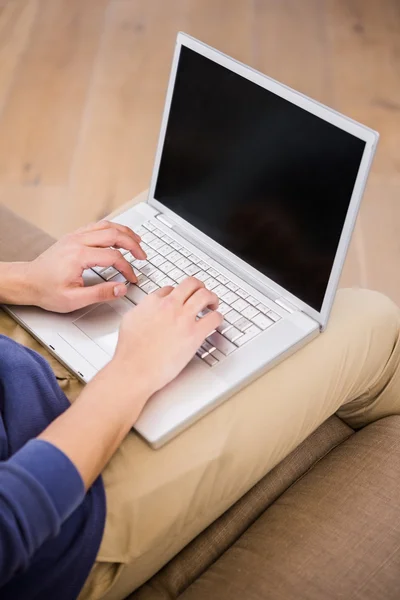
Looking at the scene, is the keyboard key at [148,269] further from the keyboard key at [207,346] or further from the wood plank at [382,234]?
the wood plank at [382,234]

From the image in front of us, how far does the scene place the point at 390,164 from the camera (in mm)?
2041

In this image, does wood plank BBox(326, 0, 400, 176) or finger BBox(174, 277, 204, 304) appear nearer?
finger BBox(174, 277, 204, 304)

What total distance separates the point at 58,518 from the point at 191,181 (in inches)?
22.0

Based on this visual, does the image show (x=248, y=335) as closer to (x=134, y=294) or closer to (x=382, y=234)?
(x=134, y=294)

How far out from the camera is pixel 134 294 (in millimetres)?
1019

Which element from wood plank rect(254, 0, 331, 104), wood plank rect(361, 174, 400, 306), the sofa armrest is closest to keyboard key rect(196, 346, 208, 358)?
the sofa armrest

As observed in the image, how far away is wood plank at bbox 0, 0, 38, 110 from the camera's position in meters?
2.41

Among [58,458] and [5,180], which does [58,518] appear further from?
[5,180]

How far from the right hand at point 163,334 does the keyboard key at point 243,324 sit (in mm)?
54

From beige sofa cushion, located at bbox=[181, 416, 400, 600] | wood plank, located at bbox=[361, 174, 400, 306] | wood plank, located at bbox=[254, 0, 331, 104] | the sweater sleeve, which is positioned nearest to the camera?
the sweater sleeve

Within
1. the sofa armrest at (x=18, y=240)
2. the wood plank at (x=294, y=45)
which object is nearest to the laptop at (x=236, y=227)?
the sofa armrest at (x=18, y=240)

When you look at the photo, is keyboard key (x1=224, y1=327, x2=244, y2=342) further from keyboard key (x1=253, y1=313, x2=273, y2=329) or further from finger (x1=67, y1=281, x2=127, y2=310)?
finger (x1=67, y1=281, x2=127, y2=310)

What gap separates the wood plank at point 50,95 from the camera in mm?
2082

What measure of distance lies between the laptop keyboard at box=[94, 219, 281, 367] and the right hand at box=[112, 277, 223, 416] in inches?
1.6
